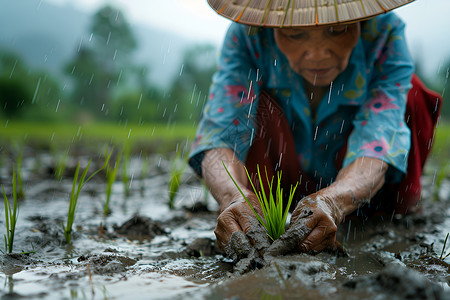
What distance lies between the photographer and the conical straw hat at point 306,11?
4.58 feet

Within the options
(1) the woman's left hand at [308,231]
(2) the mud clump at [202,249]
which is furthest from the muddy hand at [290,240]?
(2) the mud clump at [202,249]

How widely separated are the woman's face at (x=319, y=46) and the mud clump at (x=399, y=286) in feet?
3.26

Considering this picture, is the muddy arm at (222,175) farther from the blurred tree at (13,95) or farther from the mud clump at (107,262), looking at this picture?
the blurred tree at (13,95)

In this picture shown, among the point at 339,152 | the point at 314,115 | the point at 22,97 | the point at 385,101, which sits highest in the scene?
the point at 385,101

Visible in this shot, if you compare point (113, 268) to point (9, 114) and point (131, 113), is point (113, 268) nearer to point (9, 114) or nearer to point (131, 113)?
point (9, 114)

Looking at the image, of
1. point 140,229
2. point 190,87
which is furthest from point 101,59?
point 140,229

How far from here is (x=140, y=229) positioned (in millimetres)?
2043

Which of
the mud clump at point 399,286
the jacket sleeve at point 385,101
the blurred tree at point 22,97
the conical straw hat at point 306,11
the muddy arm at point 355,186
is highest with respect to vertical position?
the conical straw hat at point 306,11

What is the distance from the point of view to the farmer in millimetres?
1438

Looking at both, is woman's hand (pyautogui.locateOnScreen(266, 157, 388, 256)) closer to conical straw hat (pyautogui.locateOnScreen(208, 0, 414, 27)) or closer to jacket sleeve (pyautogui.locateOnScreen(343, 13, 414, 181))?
jacket sleeve (pyautogui.locateOnScreen(343, 13, 414, 181))

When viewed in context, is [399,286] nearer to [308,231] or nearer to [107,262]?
[308,231]

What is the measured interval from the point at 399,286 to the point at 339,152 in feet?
4.41

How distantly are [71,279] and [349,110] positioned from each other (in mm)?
1617

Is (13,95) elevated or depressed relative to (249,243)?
depressed
